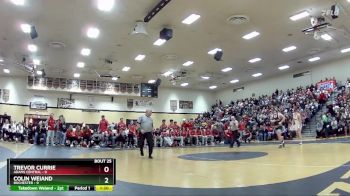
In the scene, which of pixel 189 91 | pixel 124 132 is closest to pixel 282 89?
Result: pixel 189 91

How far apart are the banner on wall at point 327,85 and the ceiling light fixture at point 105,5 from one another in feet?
56.8

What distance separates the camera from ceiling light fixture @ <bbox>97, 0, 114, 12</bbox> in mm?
11211

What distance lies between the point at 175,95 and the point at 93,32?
55.9ft

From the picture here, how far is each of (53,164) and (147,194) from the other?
1.24m

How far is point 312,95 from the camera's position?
852 inches

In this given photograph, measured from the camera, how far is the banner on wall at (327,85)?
70.8 ft

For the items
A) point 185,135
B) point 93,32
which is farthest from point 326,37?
point 93,32

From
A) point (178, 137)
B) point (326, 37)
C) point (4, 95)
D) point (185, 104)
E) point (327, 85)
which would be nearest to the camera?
point (326, 37)

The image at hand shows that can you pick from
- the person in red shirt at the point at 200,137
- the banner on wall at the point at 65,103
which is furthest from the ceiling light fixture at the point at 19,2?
the banner on wall at the point at 65,103

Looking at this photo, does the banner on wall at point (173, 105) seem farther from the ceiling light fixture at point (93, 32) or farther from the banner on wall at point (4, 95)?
the ceiling light fixture at point (93, 32)

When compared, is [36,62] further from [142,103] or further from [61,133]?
[142,103]

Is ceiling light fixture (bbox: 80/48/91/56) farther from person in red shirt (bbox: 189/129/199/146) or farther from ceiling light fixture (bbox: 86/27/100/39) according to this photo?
person in red shirt (bbox: 189/129/199/146)
